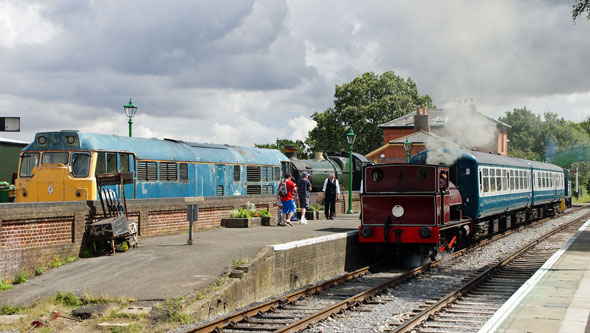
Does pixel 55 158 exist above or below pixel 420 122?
below

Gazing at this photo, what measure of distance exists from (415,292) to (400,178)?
3592 mm

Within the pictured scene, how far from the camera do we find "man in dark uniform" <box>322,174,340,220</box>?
803 inches

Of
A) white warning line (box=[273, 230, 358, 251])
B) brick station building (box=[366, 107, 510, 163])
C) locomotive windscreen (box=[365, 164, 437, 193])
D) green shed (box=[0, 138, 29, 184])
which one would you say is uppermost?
brick station building (box=[366, 107, 510, 163])

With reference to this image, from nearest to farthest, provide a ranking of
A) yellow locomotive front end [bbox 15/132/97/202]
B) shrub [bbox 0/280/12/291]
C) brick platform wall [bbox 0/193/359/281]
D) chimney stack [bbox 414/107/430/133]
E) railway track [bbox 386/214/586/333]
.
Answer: railway track [bbox 386/214/586/333]
shrub [bbox 0/280/12/291]
brick platform wall [bbox 0/193/359/281]
yellow locomotive front end [bbox 15/132/97/202]
chimney stack [bbox 414/107/430/133]

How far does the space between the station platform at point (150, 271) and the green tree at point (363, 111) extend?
50123 mm

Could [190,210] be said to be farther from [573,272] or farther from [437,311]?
[573,272]

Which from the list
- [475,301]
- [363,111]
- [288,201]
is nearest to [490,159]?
[288,201]

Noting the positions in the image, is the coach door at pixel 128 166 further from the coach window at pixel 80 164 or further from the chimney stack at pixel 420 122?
the chimney stack at pixel 420 122

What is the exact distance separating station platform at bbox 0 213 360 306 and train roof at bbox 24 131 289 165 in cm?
374

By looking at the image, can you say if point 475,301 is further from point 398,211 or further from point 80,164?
point 80,164

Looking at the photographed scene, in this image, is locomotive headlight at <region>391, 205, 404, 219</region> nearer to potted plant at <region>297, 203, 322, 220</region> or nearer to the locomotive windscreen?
the locomotive windscreen

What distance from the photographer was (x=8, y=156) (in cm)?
3350

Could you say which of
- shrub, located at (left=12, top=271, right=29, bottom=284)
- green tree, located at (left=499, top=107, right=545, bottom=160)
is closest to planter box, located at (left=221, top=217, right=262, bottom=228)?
shrub, located at (left=12, top=271, right=29, bottom=284)

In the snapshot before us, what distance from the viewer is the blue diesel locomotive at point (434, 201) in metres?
14.3
